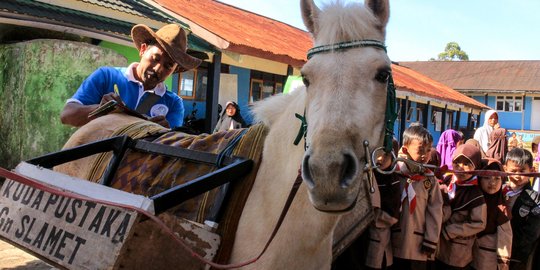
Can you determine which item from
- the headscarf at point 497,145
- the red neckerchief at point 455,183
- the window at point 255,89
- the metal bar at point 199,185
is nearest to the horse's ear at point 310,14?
the metal bar at point 199,185

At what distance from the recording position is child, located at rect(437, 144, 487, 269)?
3.41m

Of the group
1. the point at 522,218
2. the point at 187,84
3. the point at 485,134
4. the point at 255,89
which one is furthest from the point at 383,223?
the point at 255,89

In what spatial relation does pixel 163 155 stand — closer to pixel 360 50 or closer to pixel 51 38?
pixel 360 50

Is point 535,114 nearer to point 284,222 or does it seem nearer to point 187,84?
point 187,84

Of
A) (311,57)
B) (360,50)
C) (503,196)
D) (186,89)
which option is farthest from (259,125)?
(186,89)

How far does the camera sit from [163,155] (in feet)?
8.11

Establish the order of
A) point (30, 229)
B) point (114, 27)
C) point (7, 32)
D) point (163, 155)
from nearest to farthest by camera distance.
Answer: point (30, 229), point (163, 155), point (7, 32), point (114, 27)

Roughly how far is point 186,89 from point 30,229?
8.73 meters

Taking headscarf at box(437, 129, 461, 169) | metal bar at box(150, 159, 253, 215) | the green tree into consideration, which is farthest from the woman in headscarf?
the green tree

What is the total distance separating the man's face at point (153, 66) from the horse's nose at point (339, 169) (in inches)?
87.8

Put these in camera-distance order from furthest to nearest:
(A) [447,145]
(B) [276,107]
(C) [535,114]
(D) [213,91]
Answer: (C) [535,114] → (D) [213,91] → (A) [447,145] → (B) [276,107]

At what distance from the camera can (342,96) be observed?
166 centimetres

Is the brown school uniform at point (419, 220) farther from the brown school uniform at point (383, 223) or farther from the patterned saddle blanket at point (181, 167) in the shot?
the patterned saddle blanket at point (181, 167)

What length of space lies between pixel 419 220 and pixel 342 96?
7.03 feet
